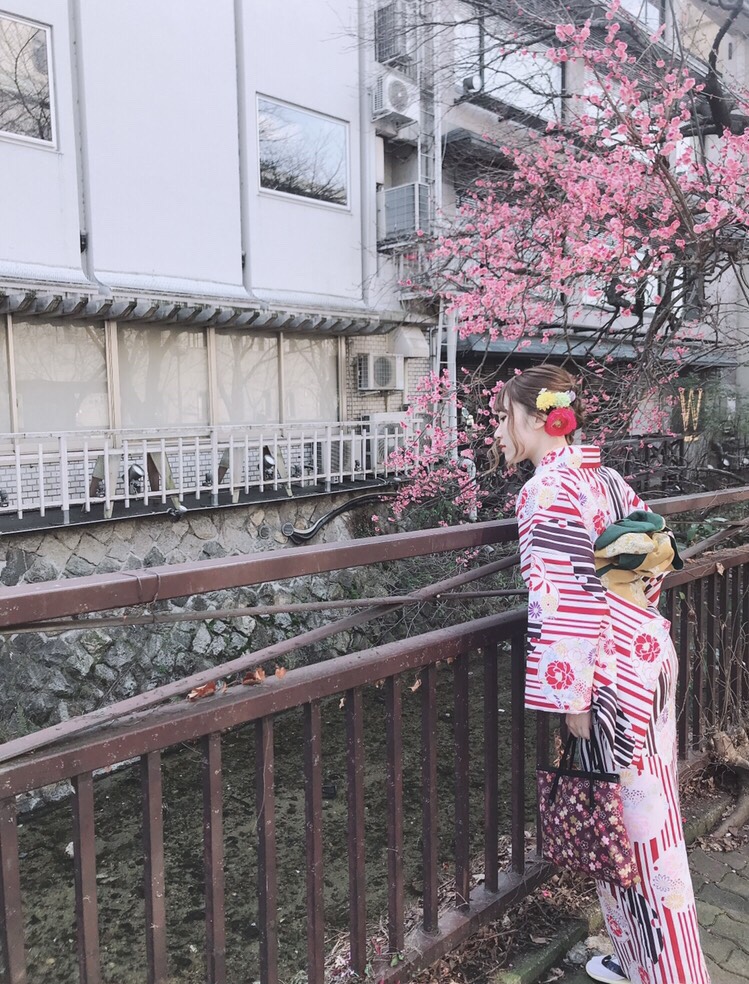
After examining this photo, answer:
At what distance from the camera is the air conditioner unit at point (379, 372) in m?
11.4

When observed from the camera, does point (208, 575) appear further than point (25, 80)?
No

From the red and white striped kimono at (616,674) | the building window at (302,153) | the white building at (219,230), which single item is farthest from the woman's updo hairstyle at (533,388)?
the building window at (302,153)

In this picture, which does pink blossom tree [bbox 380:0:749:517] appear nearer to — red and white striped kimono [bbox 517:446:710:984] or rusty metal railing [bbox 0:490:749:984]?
rusty metal railing [bbox 0:490:749:984]

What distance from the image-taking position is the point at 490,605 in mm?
7492

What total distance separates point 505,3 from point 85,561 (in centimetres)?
726

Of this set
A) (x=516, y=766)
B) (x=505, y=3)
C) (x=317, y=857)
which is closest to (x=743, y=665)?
(x=516, y=766)

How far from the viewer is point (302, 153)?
1048 centimetres

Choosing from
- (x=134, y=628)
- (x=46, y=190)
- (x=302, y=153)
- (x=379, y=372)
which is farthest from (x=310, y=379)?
(x=134, y=628)

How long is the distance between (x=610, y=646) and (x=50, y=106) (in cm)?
858

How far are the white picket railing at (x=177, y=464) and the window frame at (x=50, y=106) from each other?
120 inches

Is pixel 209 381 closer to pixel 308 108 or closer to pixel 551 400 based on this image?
pixel 308 108

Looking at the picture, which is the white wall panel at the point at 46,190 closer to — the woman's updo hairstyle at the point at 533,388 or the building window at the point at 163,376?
the building window at the point at 163,376

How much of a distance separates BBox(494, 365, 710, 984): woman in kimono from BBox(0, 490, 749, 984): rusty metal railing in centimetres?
27

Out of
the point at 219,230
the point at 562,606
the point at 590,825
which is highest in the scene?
the point at 219,230
